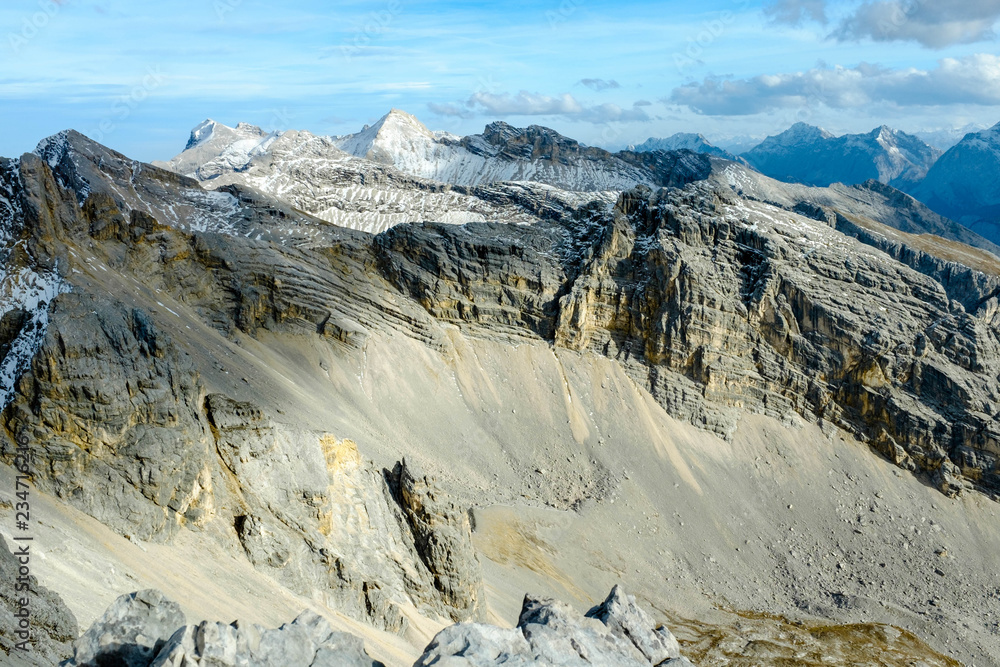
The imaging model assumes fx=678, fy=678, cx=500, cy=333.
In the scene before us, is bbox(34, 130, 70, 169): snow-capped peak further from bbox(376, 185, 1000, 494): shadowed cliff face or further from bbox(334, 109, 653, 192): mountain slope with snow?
bbox(334, 109, 653, 192): mountain slope with snow

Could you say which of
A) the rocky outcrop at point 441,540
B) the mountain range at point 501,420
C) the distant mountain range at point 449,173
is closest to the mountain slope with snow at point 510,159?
the distant mountain range at point 449,173

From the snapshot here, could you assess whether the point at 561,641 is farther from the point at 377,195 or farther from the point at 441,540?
the point at 377,195

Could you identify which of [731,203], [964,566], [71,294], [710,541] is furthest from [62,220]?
[964,566]

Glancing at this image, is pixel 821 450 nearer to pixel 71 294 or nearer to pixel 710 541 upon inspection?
pixel 710 541

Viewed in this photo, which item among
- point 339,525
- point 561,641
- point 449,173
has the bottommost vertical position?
point 339,525

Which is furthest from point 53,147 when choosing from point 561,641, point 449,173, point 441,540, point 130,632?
point 449,173

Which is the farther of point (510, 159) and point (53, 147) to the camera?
point (510, 159)
